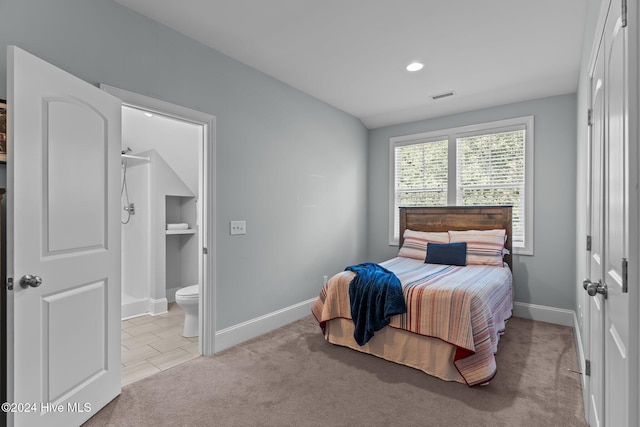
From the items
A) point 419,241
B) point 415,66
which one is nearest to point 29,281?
point 415,66

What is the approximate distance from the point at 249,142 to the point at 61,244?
1843 mm

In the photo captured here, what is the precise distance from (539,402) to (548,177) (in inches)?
103

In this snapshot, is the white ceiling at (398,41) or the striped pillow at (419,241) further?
the striped pillow at (419,241)

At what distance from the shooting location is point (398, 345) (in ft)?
9.04

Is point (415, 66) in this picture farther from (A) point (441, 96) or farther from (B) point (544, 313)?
(B) point (544, 313)

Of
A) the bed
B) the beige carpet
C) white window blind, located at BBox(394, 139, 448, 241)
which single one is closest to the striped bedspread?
the bed

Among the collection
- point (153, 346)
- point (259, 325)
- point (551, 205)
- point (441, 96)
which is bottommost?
point (153, 346)

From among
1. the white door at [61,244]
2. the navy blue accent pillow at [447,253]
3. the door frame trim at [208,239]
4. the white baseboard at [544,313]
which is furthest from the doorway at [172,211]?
the white baseboard at [544,313]

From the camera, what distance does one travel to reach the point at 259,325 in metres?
3.39

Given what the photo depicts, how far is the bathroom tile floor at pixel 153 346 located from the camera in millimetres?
2719

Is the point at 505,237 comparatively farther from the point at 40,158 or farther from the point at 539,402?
the point at 40,158

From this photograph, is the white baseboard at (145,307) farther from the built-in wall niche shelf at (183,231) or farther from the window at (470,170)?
the window at (470,170)

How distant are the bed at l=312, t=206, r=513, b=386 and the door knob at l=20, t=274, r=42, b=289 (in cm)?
213

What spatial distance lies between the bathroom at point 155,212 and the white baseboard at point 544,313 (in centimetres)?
397
